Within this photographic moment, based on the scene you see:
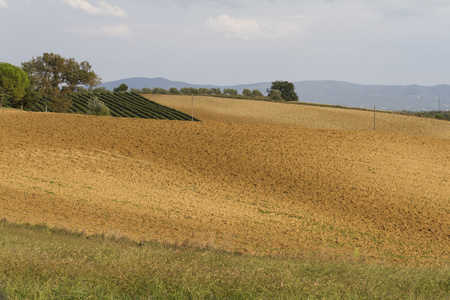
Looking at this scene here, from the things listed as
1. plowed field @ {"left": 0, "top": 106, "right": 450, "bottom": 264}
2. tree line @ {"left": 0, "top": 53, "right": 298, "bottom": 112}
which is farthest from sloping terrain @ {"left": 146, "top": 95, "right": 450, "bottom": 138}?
plowed field @ {"left": 0, "top": 106, "right": 450, "bottom": 264}

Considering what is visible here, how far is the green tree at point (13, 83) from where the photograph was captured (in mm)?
55531

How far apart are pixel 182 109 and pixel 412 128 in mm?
31012

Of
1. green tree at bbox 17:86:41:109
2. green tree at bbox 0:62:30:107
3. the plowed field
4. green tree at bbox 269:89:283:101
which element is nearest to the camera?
the plowed field

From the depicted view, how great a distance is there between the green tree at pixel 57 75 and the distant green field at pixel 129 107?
2303 millimetres

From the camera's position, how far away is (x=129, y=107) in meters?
62.5

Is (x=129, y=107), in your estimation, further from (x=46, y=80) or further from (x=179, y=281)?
(x=179, y=281)

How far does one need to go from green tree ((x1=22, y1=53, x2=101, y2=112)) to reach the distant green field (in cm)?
230

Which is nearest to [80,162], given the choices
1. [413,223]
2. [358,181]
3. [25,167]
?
[25,167]

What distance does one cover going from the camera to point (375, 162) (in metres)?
24.2

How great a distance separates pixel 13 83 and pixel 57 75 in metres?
10.5

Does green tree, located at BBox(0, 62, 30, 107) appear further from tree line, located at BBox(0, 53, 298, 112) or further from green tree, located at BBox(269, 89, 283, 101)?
green tree, located at BBox(269, 89, 283, 101)

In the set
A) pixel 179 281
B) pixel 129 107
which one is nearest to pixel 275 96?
pixel 129 107

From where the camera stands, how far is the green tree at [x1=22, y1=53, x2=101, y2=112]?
63375 mm

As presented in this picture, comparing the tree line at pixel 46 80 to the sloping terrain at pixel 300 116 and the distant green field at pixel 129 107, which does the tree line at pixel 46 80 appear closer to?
the distant green field at pixel 129 107
